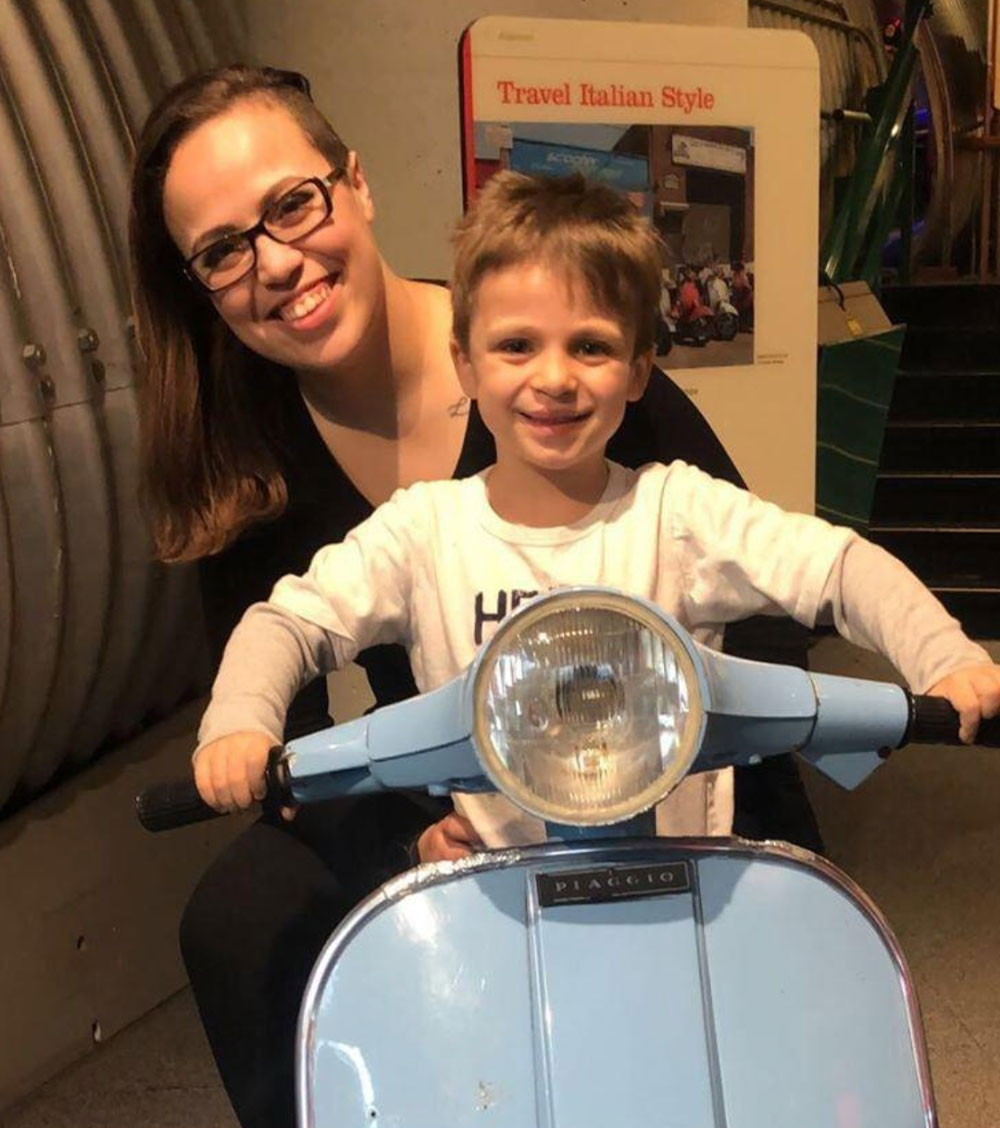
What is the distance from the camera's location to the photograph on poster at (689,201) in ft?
7.54

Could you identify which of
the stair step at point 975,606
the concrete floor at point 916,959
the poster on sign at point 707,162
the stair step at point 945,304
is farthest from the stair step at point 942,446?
the poster on sign at point 707,162

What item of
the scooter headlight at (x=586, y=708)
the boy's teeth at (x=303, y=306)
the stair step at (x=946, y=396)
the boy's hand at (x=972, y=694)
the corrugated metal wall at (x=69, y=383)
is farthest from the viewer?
the stair step at (x=946, y=396)

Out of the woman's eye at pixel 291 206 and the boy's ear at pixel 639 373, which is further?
the woman's eye at pixel 291 206

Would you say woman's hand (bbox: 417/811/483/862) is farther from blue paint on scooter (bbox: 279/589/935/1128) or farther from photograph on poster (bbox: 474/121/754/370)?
photograph on poster (bbox: 474/121/754/370)

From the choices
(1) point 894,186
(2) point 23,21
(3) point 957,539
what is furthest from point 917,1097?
(1) point 894,186

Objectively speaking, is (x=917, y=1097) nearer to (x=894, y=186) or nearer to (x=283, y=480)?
(x=283, y=480)

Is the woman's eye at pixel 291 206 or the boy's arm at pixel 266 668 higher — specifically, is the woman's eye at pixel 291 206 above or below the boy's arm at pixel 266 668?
above

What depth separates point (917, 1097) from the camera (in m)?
0.88

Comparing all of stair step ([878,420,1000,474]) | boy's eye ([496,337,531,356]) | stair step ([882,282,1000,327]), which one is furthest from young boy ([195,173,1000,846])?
stair step ([882,282,1000,327])

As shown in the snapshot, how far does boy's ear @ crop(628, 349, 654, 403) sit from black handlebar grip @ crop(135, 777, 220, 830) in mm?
489

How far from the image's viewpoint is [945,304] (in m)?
5.52

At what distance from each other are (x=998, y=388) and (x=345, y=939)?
4485mm

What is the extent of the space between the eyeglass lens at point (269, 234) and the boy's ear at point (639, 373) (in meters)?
0.35

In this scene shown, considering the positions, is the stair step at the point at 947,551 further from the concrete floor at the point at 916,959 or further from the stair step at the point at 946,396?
the concrete floor at the point at 916,959
